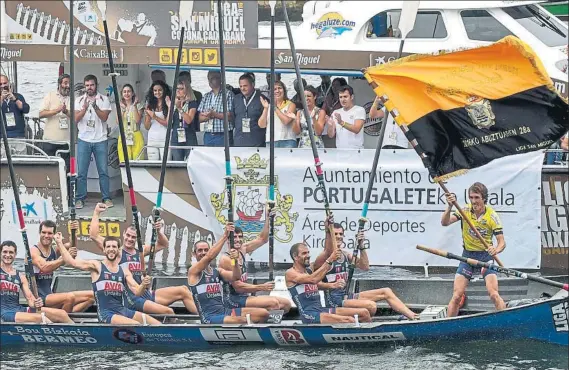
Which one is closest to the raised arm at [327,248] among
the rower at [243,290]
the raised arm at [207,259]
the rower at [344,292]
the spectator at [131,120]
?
the rower at [344,292]

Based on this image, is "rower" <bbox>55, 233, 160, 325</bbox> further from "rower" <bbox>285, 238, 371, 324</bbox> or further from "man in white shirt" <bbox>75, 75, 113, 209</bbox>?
"man in white shirt" <bbox>75, 75, 113, 209</bbox>

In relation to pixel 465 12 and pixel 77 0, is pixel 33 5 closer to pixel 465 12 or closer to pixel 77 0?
pixel 77 0

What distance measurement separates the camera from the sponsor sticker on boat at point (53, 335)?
1599 centimetres

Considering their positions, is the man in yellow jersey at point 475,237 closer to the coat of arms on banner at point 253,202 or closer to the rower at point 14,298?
the coat of arms on banner at point 253,202

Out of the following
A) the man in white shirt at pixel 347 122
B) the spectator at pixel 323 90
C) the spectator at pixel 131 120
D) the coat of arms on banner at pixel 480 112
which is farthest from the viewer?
the spectator at pixel 323 90

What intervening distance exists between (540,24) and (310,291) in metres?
5.68

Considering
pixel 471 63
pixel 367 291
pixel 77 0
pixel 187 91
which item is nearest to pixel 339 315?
pixel 367 291

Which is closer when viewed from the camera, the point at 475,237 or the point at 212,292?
the point at 475,237

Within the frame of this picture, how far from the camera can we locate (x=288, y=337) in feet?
51.6

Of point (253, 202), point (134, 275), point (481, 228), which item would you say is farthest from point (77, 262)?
point (481, 228)

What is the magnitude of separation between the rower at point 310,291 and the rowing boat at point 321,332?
0.19 metres

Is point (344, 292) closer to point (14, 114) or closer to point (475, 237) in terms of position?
point (475, 237)

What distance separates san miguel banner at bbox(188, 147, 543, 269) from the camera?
690 inches

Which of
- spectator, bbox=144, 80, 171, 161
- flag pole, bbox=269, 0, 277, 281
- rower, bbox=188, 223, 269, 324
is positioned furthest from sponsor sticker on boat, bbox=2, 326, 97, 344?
spectator, bbox=144, 80, 171, 161
